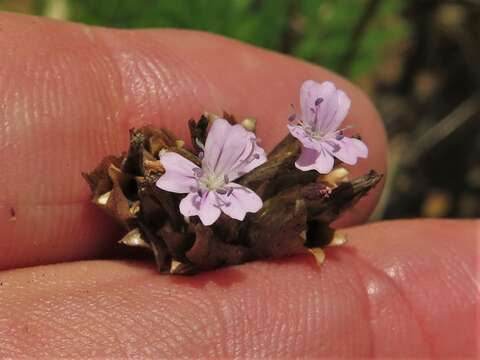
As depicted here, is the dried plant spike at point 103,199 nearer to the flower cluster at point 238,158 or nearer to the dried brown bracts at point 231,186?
the dried brown bracts at point 231,186

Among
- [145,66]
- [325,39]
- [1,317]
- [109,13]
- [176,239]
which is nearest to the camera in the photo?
[1,317]

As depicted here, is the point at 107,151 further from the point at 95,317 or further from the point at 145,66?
the point at 95,317

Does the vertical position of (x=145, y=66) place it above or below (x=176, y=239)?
above

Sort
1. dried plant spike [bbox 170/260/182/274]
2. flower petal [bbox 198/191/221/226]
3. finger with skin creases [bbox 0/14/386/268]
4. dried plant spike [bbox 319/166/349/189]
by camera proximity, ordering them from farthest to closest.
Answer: dried plant spike [bbox 319/166/349/189] < finger with skin creases [bbox 0/14/386/268] < dried plant spike [bbox 170/260/182/274] < flower petal [bbox 198/191/221/226]

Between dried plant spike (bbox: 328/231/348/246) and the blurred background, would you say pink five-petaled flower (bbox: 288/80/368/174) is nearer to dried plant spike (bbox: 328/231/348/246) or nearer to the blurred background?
dried plant spike (bbox: 328/231/348/246)

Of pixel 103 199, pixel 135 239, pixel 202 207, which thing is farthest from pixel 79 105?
pixel 202 207

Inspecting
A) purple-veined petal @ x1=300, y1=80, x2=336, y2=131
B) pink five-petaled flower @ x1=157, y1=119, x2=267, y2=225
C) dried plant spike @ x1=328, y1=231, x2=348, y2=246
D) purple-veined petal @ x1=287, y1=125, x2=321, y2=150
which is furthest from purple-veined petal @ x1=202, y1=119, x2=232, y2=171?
dried plant spike @ x1=328, y1=231, x2=348, y2=246

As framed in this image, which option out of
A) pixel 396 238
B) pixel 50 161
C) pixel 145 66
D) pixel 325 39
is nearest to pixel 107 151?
pixel 50 161
